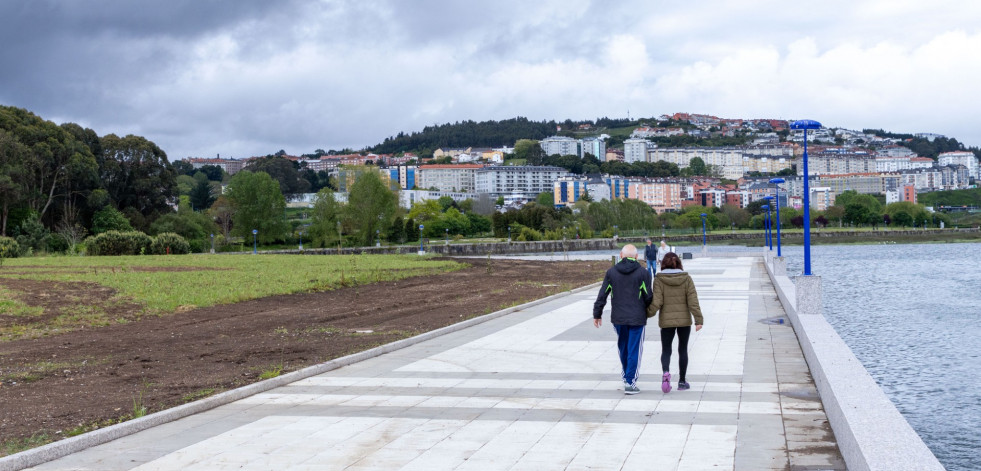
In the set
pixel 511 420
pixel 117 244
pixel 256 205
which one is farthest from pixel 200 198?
pixel 511 420

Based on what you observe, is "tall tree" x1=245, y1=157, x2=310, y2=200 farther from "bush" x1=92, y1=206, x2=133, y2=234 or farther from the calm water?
the calm water

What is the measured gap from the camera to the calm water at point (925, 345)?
1115 centimetres

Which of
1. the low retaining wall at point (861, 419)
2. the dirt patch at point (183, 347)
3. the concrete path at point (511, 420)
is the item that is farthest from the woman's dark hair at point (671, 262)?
the dirt patch at point (183, 347)

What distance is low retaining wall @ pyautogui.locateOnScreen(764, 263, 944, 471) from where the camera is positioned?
508cm

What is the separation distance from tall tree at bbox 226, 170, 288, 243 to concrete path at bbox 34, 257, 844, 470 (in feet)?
290

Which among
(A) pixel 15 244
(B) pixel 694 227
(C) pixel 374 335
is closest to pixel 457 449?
(C) pixel 374 335

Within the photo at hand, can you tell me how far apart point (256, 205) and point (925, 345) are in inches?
3452

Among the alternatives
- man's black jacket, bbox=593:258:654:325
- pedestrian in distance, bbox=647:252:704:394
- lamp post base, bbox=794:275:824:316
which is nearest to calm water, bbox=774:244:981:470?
lamp post base, bbox=794:275:824:316

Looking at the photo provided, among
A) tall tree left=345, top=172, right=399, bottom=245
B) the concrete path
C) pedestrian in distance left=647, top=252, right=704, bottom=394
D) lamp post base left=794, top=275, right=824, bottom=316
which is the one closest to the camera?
the concrete path

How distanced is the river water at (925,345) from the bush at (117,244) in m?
37.9

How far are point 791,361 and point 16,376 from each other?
33.9 feet

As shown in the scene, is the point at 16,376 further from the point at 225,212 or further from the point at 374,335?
the point at 225,212

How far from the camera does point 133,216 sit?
252 feet

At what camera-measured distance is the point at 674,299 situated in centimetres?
932
